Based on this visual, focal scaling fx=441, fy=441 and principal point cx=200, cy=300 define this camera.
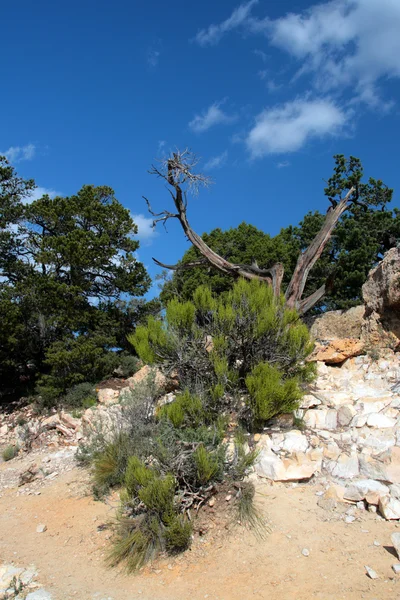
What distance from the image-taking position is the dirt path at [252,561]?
170 inches

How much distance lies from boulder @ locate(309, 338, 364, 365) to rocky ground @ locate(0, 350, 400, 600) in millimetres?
880

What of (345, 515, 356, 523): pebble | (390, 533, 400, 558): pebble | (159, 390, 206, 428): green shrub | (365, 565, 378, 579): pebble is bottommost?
(365, 565, 378, 579): pebble

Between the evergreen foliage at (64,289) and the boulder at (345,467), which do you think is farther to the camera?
the evergreen foliage at (64,289)

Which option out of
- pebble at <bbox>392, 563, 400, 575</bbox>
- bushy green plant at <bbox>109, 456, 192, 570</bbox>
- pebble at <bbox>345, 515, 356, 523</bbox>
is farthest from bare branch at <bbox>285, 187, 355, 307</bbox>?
pebble at <bbox>392, 563, 400, 575</bbox>

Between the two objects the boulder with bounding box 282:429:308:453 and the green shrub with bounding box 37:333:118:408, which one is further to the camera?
the green shrub with bounding box 37:333:118:408

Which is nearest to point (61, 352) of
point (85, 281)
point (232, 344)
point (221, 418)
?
point (85, 281)

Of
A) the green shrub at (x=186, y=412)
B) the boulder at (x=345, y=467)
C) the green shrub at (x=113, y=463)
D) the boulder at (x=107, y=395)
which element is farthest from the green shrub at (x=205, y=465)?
the boulder at (x=107, y=395)

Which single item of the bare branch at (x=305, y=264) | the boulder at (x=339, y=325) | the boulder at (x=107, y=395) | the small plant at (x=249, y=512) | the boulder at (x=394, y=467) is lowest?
the small plant at (x=249, y=512)

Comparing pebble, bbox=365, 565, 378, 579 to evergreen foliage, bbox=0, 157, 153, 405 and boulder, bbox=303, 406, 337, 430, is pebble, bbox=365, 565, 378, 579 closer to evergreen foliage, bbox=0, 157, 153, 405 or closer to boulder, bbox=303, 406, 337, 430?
boulder, bbox=303, 406, 337, 430

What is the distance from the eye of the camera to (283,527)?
5.26 m

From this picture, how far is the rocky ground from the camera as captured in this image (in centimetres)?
448

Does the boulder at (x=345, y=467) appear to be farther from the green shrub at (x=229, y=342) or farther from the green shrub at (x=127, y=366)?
the green shrub at (x=127, y=366)

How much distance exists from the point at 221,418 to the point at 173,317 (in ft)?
8.00

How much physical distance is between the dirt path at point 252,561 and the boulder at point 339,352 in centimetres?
385
